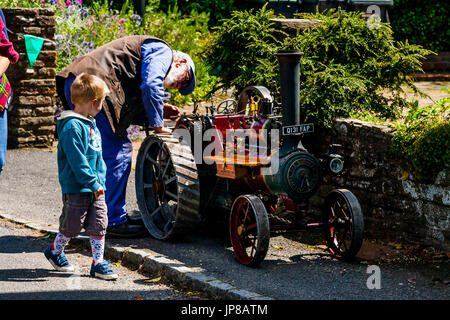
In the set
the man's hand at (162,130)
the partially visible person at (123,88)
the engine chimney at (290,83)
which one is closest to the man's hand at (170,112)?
the partially visible person at (123,88)

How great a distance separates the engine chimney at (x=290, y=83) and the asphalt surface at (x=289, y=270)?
110 cm

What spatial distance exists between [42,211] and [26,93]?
3187mm

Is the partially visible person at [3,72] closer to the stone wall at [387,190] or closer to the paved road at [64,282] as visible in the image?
the paved road at [64,282]

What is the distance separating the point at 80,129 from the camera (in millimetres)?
5570

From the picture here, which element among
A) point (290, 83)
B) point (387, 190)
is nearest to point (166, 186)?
point (290, 83)

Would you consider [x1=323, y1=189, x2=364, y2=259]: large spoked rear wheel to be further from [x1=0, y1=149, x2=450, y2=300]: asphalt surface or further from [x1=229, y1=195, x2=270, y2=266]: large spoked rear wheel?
[x1=229, y1=195, x2=270, y2=266]: large spoked rear wheel

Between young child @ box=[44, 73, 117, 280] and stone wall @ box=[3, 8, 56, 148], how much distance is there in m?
4.83

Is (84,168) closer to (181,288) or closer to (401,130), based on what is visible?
(181,288)

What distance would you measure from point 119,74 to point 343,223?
2.27 m

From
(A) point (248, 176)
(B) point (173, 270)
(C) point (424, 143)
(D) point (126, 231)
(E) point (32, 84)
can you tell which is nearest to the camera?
(B) point (173, 270)

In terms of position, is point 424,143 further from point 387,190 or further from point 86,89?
point 86,89

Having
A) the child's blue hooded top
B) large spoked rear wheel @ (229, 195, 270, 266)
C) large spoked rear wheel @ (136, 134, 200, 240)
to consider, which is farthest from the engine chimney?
the child's blue hooded top

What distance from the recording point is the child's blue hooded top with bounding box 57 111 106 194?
18.1 ft

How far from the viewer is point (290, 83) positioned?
5.89 metres
